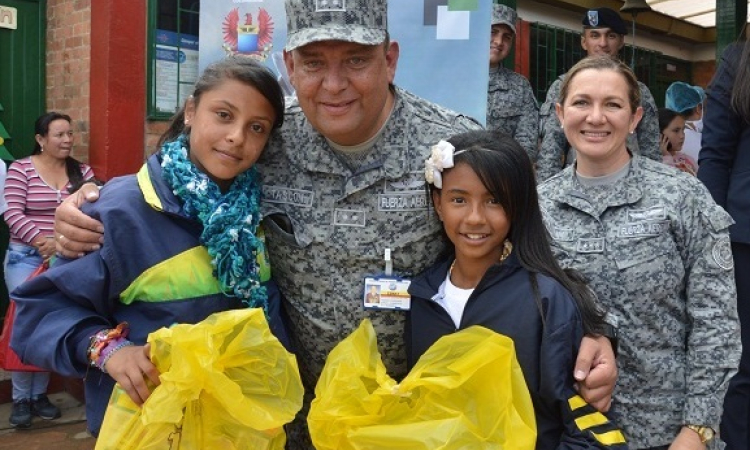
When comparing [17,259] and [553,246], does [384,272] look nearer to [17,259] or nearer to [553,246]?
[553,246]

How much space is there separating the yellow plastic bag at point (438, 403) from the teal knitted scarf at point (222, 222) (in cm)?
34

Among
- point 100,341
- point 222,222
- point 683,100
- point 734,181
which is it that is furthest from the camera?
point 683,100

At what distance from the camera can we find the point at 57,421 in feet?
16.3

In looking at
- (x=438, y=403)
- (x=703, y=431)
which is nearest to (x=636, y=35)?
(x=703, y=431)

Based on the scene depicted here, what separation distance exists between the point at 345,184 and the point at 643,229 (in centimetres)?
84

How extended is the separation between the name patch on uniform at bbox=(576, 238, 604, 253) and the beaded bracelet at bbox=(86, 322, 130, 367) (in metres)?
1.24

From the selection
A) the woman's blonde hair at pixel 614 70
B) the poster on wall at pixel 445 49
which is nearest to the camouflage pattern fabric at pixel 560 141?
the poster on wall at pixel 445 49

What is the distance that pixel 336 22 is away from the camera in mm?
2035

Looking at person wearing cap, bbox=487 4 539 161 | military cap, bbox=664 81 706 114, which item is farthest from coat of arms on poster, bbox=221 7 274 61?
military cap, bbox=664 81 706 114

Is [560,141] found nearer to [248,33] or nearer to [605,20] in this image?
[605,20]

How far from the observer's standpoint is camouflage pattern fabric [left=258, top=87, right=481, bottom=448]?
7.15ft

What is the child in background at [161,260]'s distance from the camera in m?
1.86

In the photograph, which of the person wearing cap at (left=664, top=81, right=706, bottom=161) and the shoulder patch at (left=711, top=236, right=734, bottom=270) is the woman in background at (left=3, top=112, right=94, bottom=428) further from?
the person wearing cap at (left=664, top=81, right=706, bottom=161)

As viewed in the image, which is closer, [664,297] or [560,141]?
[664,297]
